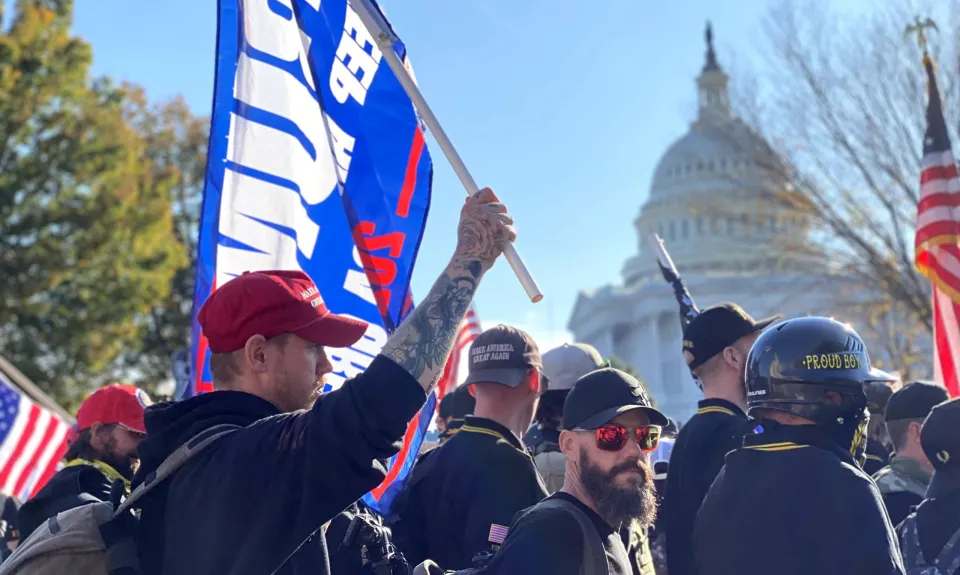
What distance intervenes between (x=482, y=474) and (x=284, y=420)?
6.01 ft

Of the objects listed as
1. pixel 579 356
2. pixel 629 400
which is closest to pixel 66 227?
pixel 579 356

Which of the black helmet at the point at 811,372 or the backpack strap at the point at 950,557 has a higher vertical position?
the black helmet at the point at 811,372

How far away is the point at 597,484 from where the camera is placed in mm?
3432

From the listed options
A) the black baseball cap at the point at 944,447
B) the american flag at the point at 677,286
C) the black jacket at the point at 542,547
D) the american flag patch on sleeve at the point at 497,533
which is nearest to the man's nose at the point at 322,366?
the black jacket at the point at 542,547

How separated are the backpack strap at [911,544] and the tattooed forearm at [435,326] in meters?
2.82

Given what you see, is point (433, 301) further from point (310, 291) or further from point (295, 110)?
point (295, 110)

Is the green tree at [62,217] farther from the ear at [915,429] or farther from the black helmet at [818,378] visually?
the black helmet at [818,378]

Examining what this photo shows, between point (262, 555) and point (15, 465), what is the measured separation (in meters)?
11.0

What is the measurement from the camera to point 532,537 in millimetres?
3117

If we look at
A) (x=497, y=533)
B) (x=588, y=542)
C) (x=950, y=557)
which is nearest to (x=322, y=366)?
(x=588, y=542)

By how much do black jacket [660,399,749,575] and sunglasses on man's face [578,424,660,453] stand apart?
962 millimetres

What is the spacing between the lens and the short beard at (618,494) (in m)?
3.39

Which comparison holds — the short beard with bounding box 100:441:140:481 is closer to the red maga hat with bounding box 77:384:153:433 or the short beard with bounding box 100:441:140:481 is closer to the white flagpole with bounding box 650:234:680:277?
the red maga hat with bounding box 77:384:153:433

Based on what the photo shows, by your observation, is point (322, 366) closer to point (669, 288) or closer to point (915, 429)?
point (915, 429)
